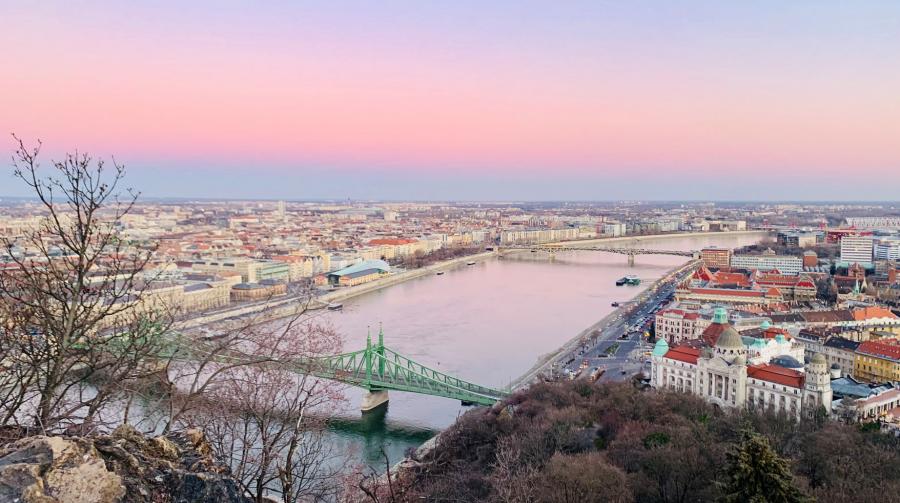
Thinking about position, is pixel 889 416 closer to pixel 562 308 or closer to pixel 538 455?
pixel 538 455

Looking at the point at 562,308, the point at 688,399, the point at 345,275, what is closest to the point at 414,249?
the point at 345,275

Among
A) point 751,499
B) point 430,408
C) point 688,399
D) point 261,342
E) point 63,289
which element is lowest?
point 430,408

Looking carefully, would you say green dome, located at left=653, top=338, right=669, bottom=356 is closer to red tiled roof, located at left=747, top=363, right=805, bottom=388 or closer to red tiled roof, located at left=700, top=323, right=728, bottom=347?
red tiled roof, located at left=700, top=323, right=728, bottom=347

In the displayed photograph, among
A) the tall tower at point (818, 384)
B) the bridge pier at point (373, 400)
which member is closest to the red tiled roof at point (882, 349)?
the tall tower at point (818, 384)

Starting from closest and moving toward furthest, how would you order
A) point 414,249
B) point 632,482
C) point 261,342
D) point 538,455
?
1. point 261,342
2. point 632,482
3. point 538,455
4. point 414,249

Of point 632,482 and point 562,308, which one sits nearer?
point 632,482

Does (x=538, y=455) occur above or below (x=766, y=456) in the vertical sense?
below

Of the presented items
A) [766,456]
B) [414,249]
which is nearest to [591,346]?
[766,456]

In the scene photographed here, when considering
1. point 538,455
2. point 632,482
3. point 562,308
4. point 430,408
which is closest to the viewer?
point 632,482
